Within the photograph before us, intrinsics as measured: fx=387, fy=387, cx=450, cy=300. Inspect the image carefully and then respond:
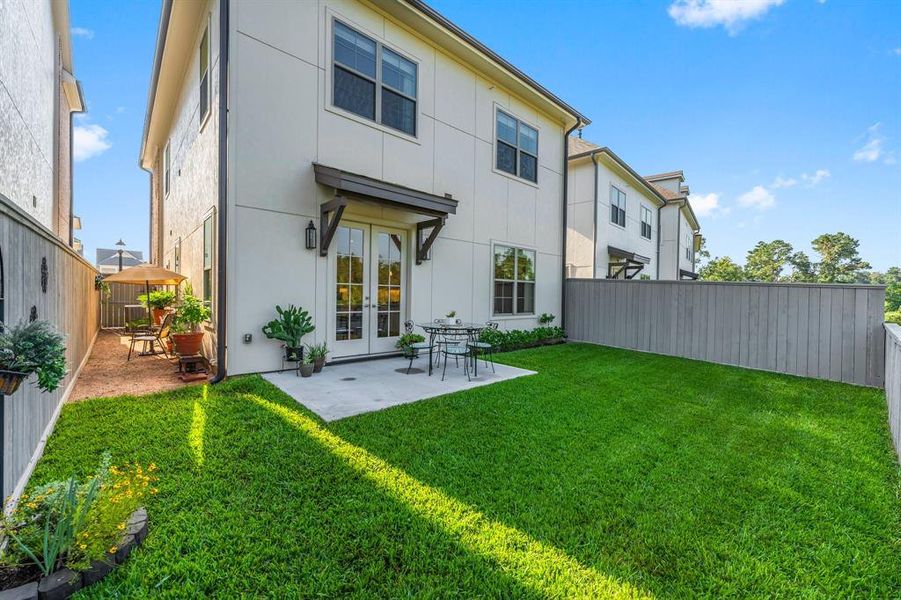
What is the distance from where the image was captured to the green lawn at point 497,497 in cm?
205

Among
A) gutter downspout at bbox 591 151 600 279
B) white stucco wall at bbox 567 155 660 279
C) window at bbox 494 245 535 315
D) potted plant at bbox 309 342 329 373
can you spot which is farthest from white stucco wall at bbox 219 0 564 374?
white stucco wall at bbox 567 155 660 279

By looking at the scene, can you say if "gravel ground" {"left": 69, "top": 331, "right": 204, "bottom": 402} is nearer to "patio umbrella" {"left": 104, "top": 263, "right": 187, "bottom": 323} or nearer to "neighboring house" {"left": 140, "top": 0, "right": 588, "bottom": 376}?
"neighboring house" {"left": 140, "top": 0, "right": 588, "bottom": 376}

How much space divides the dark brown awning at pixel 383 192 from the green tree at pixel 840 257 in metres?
49.4

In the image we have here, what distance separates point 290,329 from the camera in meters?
5.90

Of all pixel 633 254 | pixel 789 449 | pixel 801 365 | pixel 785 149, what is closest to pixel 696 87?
pixel 633 254

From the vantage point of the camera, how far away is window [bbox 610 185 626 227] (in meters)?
15.1

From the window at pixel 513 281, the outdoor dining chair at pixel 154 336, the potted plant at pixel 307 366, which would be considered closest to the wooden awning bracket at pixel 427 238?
the window at pixel 513 281

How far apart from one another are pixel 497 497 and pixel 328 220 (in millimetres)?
5056

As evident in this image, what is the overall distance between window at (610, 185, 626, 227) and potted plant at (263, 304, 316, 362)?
12.9 meters

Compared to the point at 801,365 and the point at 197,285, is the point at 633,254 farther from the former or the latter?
the point at 197,285

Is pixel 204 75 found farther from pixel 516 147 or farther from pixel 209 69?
pixel 516 147

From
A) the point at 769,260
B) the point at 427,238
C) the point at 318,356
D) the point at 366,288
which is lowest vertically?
the point at 318,356

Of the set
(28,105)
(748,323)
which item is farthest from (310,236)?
(748,323)

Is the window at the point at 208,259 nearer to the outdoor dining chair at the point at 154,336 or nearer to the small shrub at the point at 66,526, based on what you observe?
the outdoor dining chair at the point at 154,336
